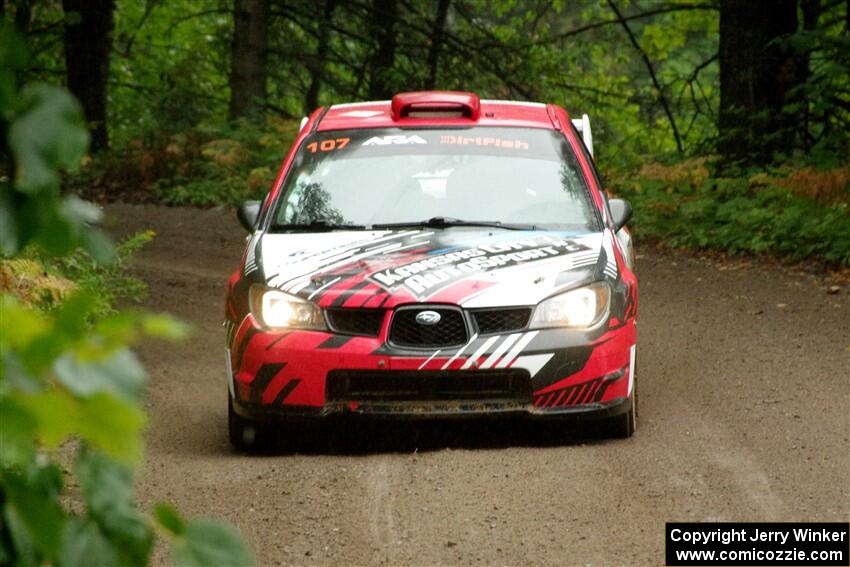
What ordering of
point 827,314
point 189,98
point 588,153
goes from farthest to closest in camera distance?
point 189,98, point 827,314, point 588,153

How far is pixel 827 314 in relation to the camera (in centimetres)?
1112

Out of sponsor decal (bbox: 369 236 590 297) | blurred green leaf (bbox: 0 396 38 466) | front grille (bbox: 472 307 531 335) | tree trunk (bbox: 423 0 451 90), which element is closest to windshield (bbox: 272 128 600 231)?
sponsor decal (bbox: 369 236 590 297)

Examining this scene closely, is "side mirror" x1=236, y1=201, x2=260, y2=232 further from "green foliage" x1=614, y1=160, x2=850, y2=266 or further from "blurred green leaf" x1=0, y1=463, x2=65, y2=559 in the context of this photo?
"green foliage" x1=614, y1=160, x2=850, y2=266

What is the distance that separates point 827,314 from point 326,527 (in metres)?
6.84

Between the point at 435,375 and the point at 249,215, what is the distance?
1851mm

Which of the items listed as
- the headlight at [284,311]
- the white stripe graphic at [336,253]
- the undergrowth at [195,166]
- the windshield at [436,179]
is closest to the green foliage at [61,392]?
the headlight at [284,311]

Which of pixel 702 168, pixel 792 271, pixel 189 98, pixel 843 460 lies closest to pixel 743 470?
pixel 843 460

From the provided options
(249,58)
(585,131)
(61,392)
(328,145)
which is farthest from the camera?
(249,58)

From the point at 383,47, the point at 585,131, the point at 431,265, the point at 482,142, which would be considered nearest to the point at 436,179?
the point at 482,142

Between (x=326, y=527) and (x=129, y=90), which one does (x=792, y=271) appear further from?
(x=129, y=90)

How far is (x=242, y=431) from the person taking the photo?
7105 millimetres

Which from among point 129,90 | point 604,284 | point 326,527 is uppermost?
point 604,284

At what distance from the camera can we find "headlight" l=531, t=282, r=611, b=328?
670 centimetres

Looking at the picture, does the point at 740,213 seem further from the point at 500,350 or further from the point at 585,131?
the point at 500,350
